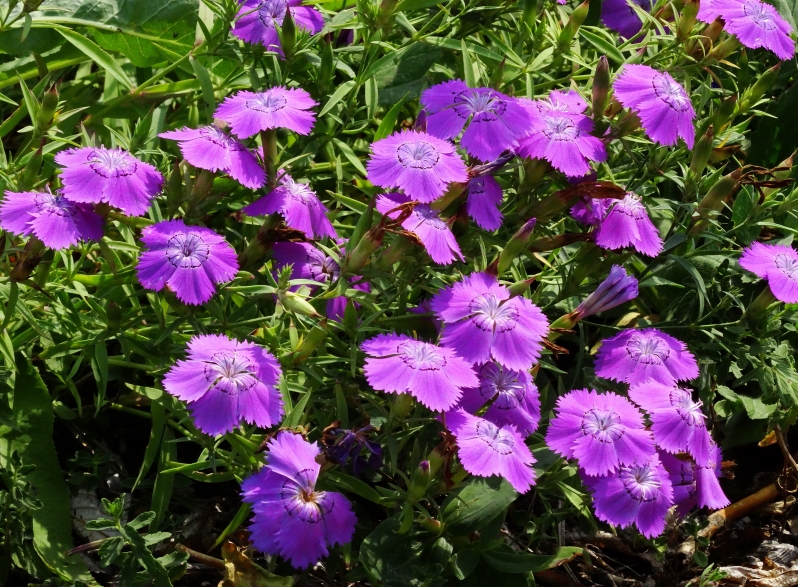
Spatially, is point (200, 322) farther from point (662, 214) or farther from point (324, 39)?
point (662, 214)

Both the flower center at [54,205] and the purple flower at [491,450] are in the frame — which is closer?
the purple flower at [491,450]

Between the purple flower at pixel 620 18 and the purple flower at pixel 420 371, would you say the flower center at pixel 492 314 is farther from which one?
the purple flower at pixel 620 18

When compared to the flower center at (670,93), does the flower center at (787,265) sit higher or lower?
lower

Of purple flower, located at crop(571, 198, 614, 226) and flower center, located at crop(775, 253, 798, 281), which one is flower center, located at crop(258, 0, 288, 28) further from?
flower center, located at crop(775, 253, 798, 281)

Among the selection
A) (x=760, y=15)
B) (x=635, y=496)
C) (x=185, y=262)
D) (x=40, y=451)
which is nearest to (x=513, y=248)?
(x=635, y=496)

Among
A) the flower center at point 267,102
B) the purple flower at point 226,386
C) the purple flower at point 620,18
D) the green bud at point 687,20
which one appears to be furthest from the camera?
the purple flower at point 620,18

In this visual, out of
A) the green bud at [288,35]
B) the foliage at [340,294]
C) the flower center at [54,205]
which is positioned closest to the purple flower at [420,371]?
the foliage at [340,294]

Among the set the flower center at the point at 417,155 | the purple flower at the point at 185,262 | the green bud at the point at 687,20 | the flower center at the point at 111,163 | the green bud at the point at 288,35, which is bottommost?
the purple flower at the point at 185,262
